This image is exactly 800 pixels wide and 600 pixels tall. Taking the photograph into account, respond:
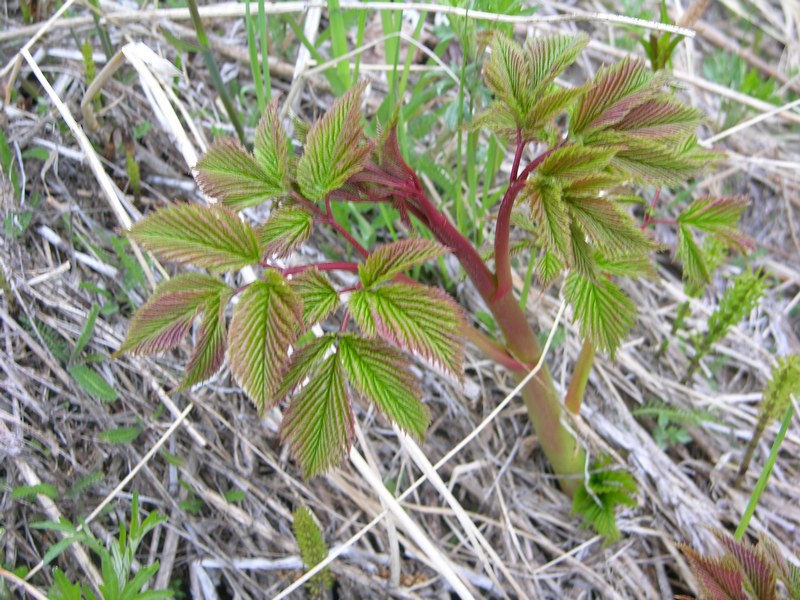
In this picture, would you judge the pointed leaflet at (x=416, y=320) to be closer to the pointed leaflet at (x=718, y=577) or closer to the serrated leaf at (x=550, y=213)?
the serrated leaf at (x=550, y=213)

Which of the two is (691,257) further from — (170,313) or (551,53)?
(170,313)

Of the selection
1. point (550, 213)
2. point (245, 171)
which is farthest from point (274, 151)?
point (550, 213)

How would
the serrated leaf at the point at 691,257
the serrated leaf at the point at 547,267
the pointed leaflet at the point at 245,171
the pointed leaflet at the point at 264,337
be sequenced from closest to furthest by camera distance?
the pointed leaflet at the point at 264,337 < the pointed leaflet at the point at 245,171 < the serrated leaf at the point at 547,267 < the serrated leaf at the point at 691,257

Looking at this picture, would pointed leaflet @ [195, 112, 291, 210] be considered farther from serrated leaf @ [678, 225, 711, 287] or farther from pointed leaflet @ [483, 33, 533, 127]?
serrated leaf @ [678, 225, 711, 287]

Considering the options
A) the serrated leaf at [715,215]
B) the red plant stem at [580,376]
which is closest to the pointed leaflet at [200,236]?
the red plant stem at [580,376]

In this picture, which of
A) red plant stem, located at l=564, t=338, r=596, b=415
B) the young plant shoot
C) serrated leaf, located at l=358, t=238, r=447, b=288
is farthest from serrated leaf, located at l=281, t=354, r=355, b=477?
red plant stem, located at l=564, t=338, r=596, b=415

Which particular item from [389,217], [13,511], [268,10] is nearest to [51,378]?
[13,511]
